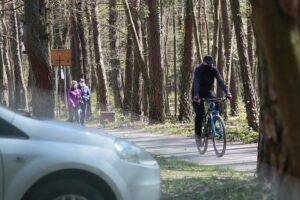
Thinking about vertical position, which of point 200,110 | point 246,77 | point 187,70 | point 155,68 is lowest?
point 200,110

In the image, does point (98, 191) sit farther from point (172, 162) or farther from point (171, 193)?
point (172, 162)

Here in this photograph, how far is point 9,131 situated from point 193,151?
32.0 ft

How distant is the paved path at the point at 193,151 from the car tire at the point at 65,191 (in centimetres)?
610

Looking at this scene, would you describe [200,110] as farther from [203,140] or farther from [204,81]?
[203,140]

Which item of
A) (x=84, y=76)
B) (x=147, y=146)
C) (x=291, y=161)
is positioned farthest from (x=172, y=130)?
(x=291, y=161)

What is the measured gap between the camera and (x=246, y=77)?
19.2 m

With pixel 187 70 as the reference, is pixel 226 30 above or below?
above

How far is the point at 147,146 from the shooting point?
16.5m

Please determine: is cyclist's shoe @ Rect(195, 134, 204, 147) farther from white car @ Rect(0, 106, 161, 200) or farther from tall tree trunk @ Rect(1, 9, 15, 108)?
tall tree trunk @ Rect(1, 9, 15, 108)

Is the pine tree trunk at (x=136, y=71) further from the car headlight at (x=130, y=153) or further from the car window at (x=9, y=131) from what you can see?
the car window at (x=9, y=131)

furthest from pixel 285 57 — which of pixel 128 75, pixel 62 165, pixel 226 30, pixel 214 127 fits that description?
pixel 128 75

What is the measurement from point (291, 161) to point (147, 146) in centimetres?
1339

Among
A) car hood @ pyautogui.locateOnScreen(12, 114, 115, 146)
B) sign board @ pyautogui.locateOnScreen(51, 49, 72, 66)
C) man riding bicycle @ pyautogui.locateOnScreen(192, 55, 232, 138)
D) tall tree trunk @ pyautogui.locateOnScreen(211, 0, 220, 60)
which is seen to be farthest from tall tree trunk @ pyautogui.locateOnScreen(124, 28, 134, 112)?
car hood @ pyautogui.locateOnScreen(12, 114, 115, 146)

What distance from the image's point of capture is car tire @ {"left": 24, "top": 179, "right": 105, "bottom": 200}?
525 cm
